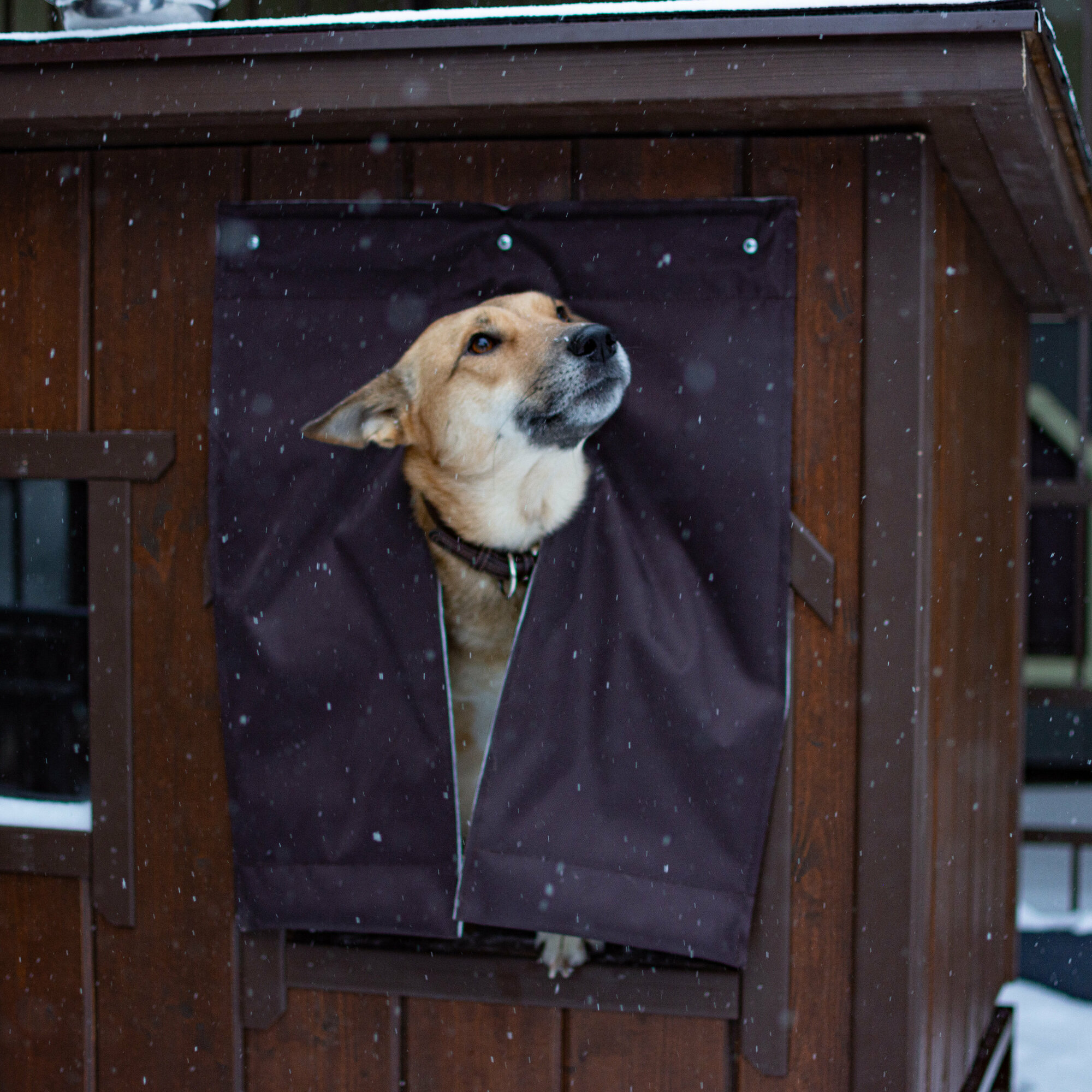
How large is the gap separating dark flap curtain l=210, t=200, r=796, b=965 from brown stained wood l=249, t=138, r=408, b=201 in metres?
0.09

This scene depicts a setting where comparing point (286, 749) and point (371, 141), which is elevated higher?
point (371, 141)

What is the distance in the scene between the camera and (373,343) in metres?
2.90

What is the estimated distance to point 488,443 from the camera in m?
2.90

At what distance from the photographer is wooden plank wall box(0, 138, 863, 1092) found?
2.83 meters

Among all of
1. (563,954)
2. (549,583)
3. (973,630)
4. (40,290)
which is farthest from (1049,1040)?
(40,290)

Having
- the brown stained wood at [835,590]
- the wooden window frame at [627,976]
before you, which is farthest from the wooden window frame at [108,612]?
the brown stained wood at [835,590]

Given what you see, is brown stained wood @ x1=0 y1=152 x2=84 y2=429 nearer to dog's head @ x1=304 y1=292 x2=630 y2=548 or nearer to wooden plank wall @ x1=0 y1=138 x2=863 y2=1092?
wooden plank wall @ x1=0 y1=138 x2=863 y2=1092

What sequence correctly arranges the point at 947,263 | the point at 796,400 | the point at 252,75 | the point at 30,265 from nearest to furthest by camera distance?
the point at 252,75
the point at 796,400
the point at 947,263
the point at 30,265

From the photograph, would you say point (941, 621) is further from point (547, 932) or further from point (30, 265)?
point (30, 265)

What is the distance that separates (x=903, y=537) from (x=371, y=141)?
1778mm

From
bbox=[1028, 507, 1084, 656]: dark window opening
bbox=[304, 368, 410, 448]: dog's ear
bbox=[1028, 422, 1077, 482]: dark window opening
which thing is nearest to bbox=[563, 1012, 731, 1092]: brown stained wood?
bbox=[304, 368, 410, 448]: dog's ear

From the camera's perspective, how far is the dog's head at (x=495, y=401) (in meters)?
2.71

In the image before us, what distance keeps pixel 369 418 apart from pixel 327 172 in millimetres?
722

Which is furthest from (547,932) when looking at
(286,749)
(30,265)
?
(30,265)
